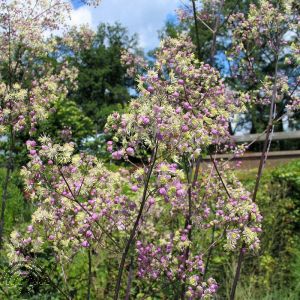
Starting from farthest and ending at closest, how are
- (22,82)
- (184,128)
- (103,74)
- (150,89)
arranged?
(103,74) → (22,82) → (150,89) → (184,128)

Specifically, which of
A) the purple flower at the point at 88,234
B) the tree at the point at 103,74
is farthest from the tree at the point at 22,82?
the tree at the point at 103,74

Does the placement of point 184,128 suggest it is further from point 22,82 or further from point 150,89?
point 22,82

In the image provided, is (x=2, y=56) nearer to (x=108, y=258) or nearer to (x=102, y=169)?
(x=108, y=258)

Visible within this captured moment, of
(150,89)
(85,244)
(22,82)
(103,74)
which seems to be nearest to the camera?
(150,89)

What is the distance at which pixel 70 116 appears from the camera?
16.2 metres

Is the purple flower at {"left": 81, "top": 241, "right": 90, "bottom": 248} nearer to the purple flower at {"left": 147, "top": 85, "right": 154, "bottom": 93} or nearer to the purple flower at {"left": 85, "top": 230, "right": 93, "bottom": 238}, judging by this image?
the purple flower at {"left": 85, "top": 230, "right": 93, "bottom": 238}

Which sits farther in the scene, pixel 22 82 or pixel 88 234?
pixel 22 82

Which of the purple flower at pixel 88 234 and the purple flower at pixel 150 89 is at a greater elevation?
the purple flower at pixel 150 89

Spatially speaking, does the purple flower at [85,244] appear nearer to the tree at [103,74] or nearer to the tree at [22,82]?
the tree at [22,82]

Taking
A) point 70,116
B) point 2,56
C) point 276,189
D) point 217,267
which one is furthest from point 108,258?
point 70,116

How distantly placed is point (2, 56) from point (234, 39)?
2.80 m

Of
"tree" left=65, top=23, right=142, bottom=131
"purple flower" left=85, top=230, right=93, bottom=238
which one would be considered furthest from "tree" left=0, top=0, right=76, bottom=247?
"tree" left=65, top=23, right=142, bottom=131

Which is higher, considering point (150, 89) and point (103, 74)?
point (103, 74)

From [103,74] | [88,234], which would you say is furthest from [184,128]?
[103,74]
